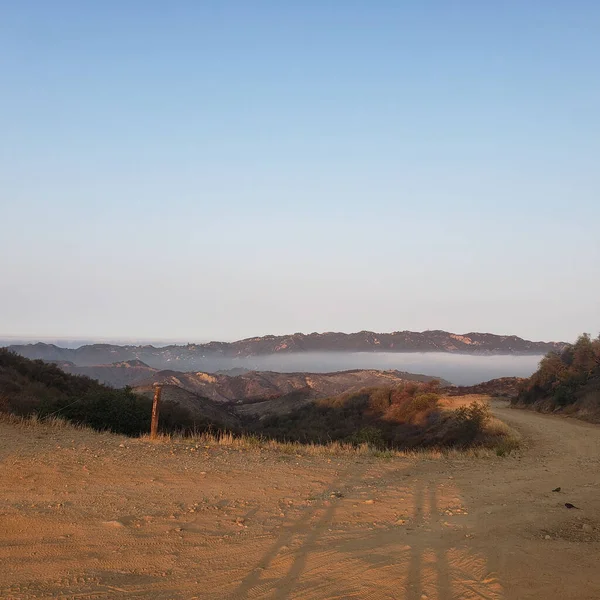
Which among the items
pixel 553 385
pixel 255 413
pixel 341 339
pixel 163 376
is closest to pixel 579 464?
pixel 553 385

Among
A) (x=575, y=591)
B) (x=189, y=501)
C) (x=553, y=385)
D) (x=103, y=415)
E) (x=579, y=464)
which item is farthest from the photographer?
(x=553, y=385)

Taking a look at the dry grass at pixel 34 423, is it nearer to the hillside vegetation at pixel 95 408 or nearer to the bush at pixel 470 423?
the hillside vegetation at pixel 95 408

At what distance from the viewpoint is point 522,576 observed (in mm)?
5809

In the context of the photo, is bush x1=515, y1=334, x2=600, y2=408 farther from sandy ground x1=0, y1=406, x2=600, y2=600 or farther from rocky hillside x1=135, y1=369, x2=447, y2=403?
rocky hillside x1=135, y1=369, x2=447, y2=403

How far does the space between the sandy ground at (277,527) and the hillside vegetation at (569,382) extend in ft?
55.4

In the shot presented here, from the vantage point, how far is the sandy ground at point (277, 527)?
17.7ft

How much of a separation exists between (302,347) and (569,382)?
14287 cm

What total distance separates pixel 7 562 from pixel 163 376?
271 feet

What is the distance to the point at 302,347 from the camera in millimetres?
172875

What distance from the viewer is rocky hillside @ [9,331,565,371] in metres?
166

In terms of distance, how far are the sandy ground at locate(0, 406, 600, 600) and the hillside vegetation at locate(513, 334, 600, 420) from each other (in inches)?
665

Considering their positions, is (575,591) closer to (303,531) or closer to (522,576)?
(522,576)

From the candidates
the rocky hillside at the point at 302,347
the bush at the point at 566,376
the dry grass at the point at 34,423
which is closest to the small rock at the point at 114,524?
the dry grass at the point at 34,423

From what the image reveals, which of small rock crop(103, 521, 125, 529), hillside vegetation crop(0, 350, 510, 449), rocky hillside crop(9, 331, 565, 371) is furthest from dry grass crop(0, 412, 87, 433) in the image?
rocky hillside crop(9, 331, 565, 371)
